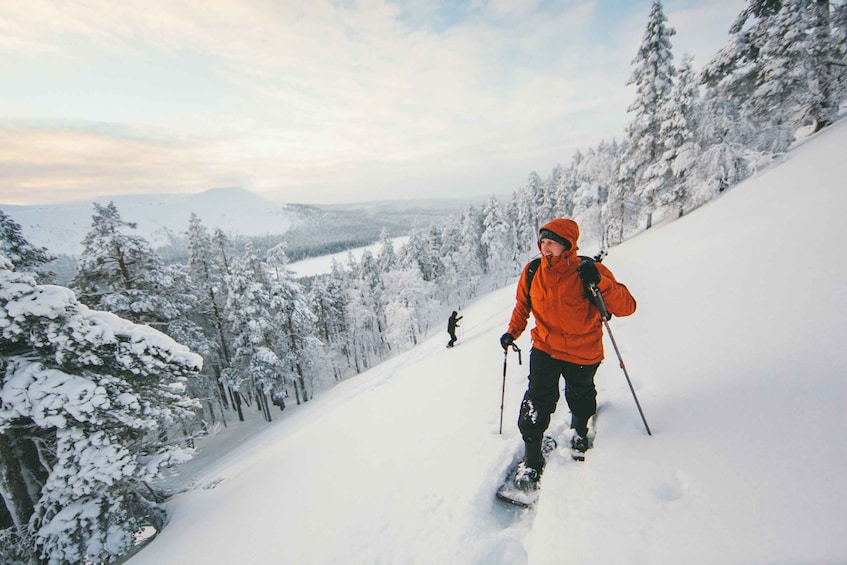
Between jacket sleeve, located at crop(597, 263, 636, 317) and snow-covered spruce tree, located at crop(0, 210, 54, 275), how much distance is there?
18691 mm

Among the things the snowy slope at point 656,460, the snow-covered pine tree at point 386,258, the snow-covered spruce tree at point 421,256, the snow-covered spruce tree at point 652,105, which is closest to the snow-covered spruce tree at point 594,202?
the snow-covered spruce tree at point 652,105

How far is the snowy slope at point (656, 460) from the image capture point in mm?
2230

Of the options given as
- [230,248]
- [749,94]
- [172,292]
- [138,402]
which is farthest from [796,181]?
[230,248]

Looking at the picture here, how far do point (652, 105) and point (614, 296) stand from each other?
2290cm

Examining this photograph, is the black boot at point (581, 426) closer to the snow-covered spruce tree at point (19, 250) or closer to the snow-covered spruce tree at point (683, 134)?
the snow-covered spruce tree at point (19, 250)

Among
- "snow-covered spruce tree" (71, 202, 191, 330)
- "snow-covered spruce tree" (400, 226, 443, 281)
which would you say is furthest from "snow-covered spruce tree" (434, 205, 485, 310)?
"snow-covered spruce tree" (71, 202, 191, 330)

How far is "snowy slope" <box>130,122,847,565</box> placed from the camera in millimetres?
2230

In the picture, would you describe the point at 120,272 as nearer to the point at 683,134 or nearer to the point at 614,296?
the point at 614,296

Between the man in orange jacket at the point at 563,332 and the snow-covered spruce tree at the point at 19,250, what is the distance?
18091 millimetres

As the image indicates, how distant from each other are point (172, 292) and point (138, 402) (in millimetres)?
12944

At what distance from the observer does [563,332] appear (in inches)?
133

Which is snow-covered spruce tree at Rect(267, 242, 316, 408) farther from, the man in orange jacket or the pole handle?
the pole handle

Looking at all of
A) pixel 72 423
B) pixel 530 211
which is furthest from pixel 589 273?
pixel 530 211

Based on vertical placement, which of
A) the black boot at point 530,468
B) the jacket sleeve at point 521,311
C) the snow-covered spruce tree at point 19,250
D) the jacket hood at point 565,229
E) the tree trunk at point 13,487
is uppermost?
the snow-covered spruce tree at point 19,250
